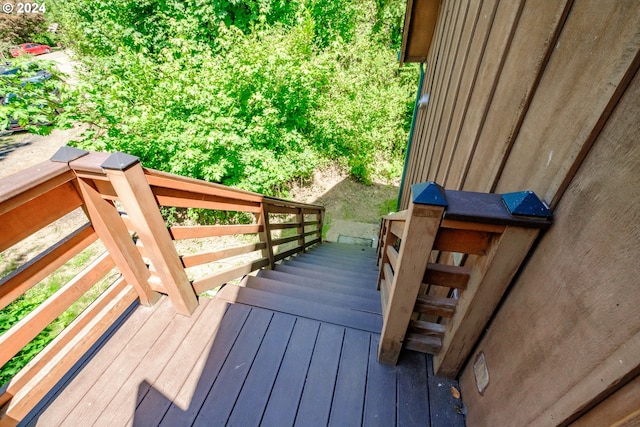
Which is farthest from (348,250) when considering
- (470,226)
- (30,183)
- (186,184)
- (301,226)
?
(30,183)

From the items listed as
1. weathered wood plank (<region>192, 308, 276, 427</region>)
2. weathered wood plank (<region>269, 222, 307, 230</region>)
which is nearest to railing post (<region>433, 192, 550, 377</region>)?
weathered wood plank (<region>192, 308, 276, 427</region>)

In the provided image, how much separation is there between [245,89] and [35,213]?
5.18 m

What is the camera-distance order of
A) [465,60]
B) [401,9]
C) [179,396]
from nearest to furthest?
1. [179,396]
2. [465,60]
3. [401,9]

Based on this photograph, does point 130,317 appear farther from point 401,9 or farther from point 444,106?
point 401,9

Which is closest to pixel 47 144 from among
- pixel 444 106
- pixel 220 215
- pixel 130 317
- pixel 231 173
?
pixel 220 215

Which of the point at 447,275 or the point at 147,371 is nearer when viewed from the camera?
the point at 447,275

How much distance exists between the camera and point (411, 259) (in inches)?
44.3

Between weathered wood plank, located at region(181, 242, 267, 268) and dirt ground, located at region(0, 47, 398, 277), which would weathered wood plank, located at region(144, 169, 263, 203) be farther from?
dirt ground, located at region(0, 47, 398, 277)

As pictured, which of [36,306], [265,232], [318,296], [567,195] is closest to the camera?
[567,195]

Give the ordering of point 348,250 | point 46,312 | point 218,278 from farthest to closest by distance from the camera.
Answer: point 348,250 < point 218,278 < point 46,312

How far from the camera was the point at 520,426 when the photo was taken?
893 millimetres

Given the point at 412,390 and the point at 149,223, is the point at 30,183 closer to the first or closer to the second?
the point at 149,223

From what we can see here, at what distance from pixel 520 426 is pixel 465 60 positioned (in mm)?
2153

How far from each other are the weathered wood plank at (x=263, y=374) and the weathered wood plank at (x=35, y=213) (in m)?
1.24
